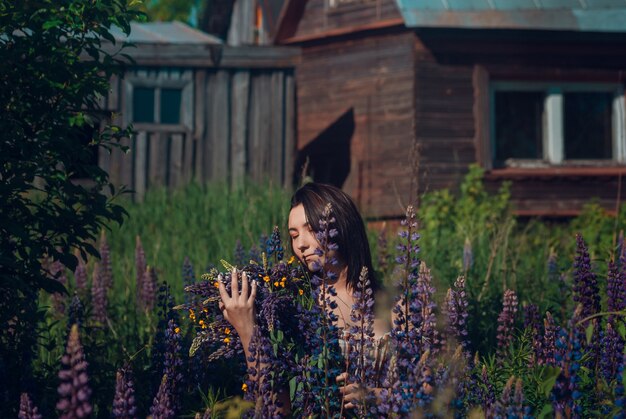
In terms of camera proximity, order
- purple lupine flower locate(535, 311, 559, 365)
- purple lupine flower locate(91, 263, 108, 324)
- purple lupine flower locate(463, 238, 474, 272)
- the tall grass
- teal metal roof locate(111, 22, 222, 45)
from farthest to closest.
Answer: teal metal roof locate(111, 22, 222, 45), the tall grass, purple lupine flower locate(463, 238, 474, 272), purple lupine flower locate(91, 263, 108, 324), purple lupine flower locate(535, 311, 559, 365)

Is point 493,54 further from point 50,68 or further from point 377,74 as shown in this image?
point 50,68

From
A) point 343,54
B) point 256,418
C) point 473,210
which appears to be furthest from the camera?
point 343,54

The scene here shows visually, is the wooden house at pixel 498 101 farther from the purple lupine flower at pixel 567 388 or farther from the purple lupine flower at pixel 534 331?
the purple lupine flower at pixel 567 388

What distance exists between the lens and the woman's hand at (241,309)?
3477 mm

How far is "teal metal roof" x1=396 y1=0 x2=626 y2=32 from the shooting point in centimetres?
1208

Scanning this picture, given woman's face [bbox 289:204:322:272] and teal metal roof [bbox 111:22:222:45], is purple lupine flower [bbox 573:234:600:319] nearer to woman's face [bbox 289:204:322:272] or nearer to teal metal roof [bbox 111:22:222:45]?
woman's face [bbox 289:204:322:272]

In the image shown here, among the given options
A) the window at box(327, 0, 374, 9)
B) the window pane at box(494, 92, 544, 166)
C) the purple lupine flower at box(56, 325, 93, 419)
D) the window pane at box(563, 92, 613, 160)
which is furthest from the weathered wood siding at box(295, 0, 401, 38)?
the purple lupine flower at box(56, 325, 93, 419)

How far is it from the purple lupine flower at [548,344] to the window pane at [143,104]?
1147 cm

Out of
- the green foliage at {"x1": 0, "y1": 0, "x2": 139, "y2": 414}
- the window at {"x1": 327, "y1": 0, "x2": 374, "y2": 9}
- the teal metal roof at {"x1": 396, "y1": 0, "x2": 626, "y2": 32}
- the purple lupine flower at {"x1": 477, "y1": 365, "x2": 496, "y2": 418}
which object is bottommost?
the purple lupine flower at {"x1": 477, "y1": 365, "x2": 496, "y2": 418}

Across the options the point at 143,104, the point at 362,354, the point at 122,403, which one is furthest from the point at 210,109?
the point at 122,403

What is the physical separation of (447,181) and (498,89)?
175 centimetres

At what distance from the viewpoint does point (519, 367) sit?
376 centimetres

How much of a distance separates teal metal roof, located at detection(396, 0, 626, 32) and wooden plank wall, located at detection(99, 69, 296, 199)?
2984 mm

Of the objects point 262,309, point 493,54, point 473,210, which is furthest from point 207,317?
point 493,54
